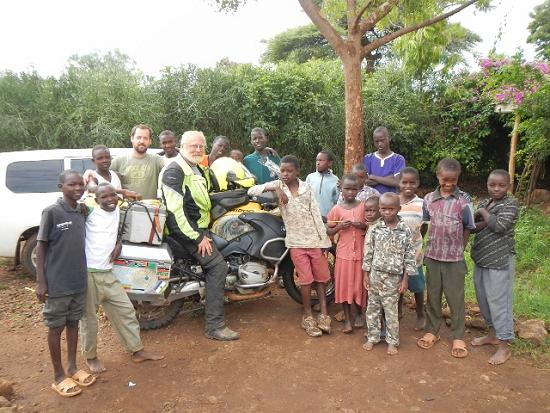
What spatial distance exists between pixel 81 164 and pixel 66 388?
318 centimetres

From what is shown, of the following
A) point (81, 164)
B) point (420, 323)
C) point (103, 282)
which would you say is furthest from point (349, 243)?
point (81, 164)

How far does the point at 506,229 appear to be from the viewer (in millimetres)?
3342

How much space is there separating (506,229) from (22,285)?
5365 mm

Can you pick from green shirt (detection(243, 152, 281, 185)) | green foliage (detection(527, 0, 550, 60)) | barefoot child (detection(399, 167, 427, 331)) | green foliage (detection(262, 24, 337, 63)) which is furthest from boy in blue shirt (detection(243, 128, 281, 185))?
green foliage (detection(527, 0, 550, 60))

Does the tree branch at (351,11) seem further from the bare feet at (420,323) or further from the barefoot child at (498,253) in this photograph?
the bare feet at (420,323)

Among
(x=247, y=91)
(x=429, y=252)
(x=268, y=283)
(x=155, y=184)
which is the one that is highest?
(x=247, y=91)

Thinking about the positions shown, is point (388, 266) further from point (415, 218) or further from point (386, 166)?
point (386, 166)

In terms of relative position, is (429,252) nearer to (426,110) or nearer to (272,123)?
(272,123)

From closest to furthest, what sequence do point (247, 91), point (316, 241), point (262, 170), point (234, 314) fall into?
point (316, 241) < point (234, 314) < point (262, 170) < point (247, 91)

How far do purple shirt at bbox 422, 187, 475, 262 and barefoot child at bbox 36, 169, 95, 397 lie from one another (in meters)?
2.71

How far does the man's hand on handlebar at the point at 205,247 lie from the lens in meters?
3.68

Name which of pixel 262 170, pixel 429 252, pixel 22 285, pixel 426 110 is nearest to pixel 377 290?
pixel 429 252

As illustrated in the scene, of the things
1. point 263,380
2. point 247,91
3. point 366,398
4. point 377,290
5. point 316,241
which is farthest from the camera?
point 247,91

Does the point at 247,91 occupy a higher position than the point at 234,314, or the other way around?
the point at 247,91
